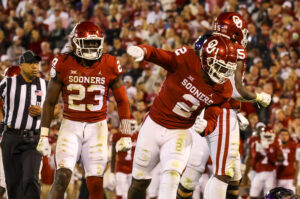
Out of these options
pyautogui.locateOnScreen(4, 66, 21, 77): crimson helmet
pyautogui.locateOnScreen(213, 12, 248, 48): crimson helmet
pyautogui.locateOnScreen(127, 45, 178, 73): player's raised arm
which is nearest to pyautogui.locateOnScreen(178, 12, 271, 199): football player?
pyautogui.locateOnScreen(213, 12, 248, 48): crimson helmet

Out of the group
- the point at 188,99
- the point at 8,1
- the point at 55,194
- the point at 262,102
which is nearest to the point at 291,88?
the point at 262,102

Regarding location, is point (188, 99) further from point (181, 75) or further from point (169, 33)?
point (169, 33)

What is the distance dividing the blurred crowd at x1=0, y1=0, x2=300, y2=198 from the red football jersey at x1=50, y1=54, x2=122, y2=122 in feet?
13.5

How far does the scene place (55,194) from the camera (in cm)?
570

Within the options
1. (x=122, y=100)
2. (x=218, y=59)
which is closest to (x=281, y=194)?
(x=218, y=59)

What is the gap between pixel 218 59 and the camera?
5.63 metres

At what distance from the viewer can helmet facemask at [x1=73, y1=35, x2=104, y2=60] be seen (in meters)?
5.96

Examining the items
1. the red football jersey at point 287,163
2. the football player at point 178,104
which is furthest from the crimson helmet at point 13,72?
the red football jersey at point 287,163

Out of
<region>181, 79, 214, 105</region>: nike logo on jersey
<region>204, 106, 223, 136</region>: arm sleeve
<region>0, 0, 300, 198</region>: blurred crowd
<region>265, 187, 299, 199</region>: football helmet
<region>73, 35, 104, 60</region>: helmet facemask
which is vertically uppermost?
<region>0, 0, 300, 198</region>: blurred crowd

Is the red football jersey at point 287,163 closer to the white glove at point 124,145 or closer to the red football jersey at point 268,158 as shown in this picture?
the red football jersey at point 268,158

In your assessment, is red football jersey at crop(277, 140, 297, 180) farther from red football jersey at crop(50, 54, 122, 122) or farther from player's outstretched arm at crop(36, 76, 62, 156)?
player's outstretched arm at crop(36, 76, 62, 156)

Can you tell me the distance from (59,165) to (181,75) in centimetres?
137

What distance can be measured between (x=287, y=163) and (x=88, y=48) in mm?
5620

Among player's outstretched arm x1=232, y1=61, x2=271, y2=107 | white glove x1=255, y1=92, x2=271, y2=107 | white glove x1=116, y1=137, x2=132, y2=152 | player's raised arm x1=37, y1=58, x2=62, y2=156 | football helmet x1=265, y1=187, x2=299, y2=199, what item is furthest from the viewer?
white glove x1=255, y1=92, x2=271, y2=107
